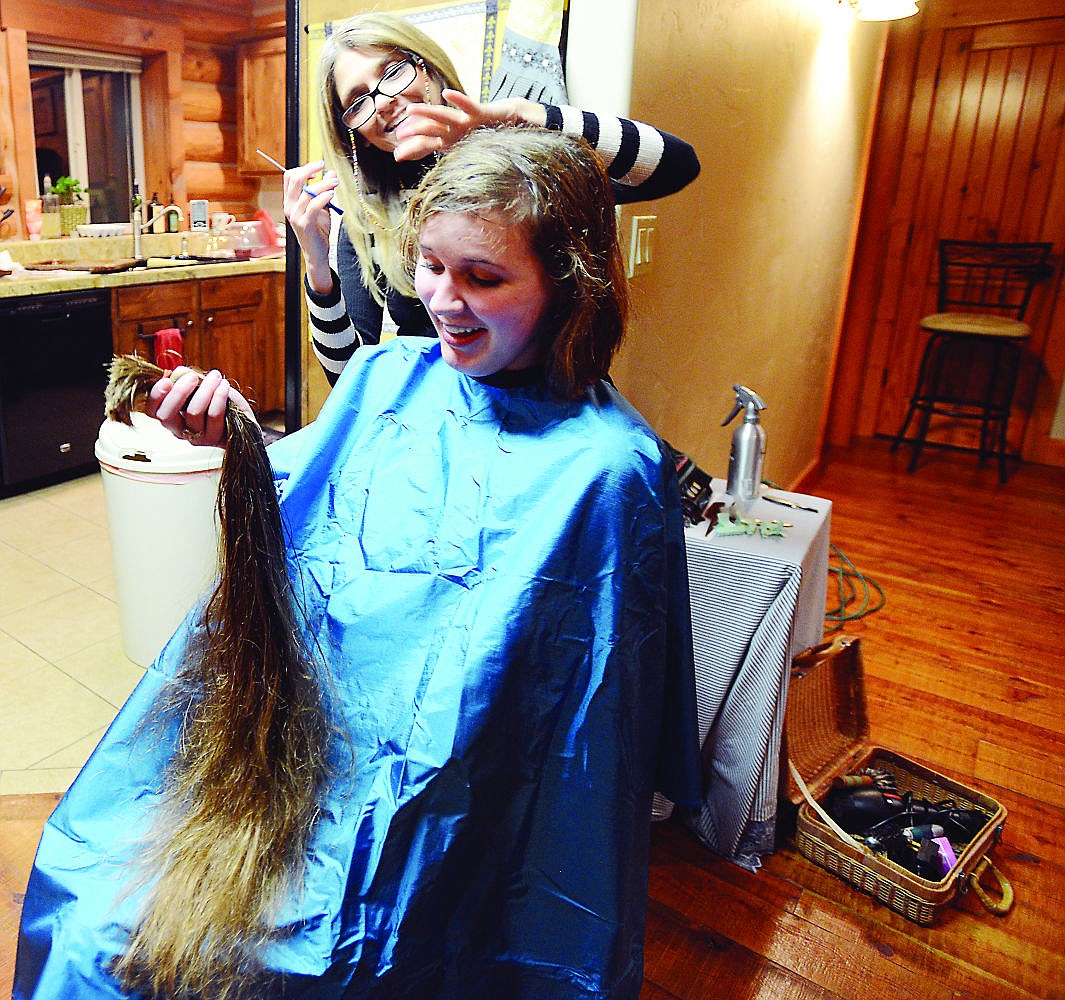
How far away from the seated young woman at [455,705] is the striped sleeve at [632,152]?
22 cm

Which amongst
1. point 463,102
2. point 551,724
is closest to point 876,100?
point 463,102

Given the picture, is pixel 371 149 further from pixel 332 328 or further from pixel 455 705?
pixel 455 705

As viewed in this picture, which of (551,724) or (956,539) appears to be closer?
(551,724)

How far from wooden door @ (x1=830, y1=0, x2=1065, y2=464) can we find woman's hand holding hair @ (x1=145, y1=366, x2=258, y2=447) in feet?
14.5

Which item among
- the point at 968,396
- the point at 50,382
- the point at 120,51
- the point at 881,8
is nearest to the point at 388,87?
the point at 881,8

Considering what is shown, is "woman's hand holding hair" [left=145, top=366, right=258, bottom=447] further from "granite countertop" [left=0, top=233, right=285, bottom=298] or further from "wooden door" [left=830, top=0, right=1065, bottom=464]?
"wooden door" [left=830, top=0, right=1065, bottom=464]

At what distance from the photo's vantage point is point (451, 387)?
3.88ft

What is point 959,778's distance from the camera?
80.8 inches

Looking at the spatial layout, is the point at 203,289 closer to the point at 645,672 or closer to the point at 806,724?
the point at 806,724

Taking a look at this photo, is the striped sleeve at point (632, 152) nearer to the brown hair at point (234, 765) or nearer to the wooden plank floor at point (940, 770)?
the brown hair at point (234, 765)

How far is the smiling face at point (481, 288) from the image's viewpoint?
95 centimetres

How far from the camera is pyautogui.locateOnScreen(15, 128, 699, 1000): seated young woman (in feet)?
2.84

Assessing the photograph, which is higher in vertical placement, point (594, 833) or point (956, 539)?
point (594, 833)

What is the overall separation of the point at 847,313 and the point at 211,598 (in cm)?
460
